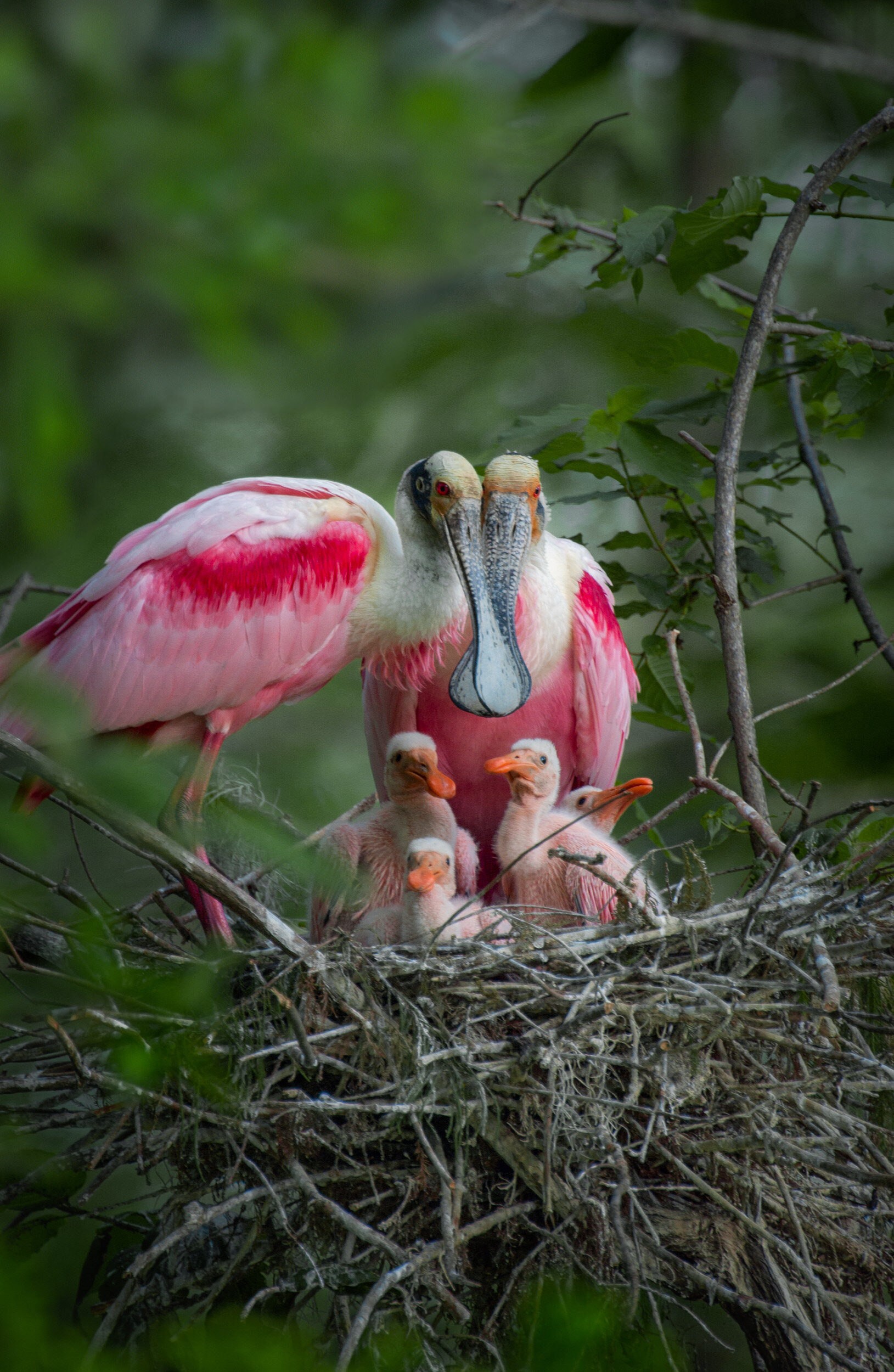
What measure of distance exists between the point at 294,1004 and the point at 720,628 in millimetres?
1353

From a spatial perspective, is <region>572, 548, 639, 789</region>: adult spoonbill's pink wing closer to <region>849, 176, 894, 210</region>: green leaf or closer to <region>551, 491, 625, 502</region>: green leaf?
<region>551, 491, 625, 502</region>: green leaf

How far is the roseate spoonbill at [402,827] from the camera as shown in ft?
10.6

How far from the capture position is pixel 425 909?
2988mm

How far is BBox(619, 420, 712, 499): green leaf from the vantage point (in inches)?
117

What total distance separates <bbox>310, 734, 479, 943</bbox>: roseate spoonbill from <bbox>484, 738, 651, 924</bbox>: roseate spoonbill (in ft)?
0.43

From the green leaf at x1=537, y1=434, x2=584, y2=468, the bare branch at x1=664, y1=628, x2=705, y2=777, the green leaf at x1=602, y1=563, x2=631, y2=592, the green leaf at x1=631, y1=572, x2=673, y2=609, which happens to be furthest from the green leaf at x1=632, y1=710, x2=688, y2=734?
the green leaf at x1=537, y1=434, x2=584, y2=468

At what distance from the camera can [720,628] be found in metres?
2.89

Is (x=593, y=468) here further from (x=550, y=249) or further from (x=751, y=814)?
(x=751, y=814)

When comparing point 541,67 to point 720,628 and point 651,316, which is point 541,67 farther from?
point 720,628

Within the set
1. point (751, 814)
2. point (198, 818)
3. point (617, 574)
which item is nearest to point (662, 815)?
point (751, 814)

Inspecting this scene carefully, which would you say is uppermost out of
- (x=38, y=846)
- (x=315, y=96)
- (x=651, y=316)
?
(x=315, y=96)

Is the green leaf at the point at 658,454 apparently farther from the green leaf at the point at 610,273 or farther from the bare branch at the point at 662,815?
the bare branch at the point at 662,815

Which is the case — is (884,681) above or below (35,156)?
below

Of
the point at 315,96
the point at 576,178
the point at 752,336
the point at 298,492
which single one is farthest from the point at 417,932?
the point at 576,178
